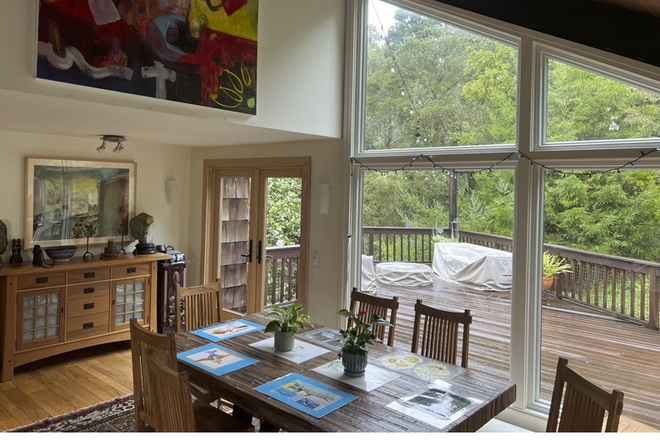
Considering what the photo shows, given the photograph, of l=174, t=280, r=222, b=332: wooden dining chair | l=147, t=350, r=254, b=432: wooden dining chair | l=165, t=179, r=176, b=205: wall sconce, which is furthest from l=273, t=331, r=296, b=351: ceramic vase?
l=165, t=179, r=176, b=205: wall sconce

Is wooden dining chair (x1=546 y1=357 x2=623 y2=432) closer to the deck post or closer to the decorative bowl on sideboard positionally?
the deck post

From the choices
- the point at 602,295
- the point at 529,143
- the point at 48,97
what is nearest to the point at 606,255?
the point at 602,295

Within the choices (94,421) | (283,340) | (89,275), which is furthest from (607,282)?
(89,275)

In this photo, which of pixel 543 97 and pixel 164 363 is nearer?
pixel 164 363

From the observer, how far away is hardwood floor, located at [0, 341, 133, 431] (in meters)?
3.62

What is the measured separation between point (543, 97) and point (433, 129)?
93cm

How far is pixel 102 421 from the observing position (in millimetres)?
3461

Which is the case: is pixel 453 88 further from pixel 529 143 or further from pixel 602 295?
pixel 602 295

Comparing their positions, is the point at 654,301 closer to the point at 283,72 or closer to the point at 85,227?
the point at 283,72

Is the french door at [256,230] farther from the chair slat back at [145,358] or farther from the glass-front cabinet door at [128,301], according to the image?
the chair slat back at [145,358]

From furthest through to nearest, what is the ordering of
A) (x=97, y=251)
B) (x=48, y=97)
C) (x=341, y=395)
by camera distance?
(x=97, y=251), (x=48, y=97), (x=341, y=395)

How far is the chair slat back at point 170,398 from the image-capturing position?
78.7 inches

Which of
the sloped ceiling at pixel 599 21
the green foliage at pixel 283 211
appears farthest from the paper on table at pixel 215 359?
the sloped ceiling at pixel 599 21
